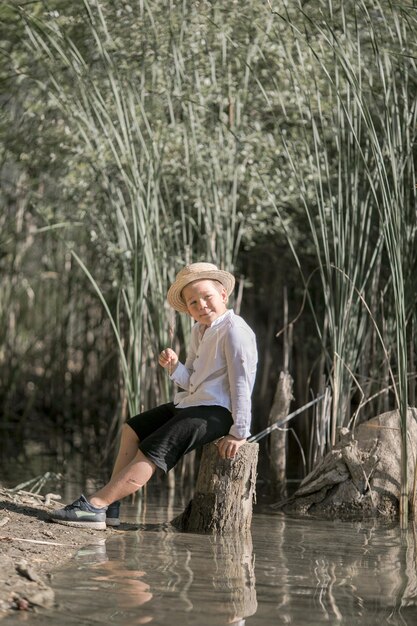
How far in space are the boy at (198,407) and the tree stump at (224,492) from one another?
89 millimetres

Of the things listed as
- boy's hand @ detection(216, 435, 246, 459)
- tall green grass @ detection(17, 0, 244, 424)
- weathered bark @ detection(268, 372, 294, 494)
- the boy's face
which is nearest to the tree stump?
boy's hand @ detection(216, 435, 246, 459)

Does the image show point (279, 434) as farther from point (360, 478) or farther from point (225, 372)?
point (225, 372)

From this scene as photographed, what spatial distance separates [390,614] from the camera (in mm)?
3162

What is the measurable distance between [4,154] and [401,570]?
177 inches

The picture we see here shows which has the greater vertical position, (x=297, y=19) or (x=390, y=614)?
(x=297, y=19)

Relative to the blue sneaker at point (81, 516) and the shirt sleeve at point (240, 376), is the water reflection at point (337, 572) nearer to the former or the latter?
the shirt sleeve at point (240, 376)

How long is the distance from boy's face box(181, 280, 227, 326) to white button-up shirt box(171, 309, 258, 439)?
0.04m

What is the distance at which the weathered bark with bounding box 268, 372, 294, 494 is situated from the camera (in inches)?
229

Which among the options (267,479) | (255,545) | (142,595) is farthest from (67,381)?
(142,595)

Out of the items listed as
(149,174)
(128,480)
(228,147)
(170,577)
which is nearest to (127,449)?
(128,480)

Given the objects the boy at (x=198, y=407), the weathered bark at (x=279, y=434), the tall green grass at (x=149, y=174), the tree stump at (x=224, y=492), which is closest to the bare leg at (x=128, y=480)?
the boy at (x=198, y=407)

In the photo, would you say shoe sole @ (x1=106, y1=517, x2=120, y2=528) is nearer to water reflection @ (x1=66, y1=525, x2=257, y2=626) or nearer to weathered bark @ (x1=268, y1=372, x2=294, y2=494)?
water reflection @ (x1=66, y1=525, x2=257, y2=626)

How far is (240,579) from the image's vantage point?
351cm

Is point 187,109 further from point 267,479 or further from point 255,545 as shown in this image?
point 255,545
